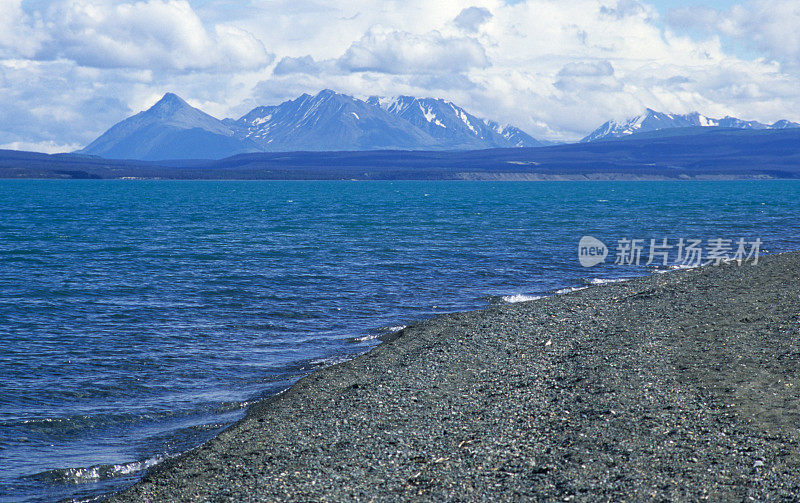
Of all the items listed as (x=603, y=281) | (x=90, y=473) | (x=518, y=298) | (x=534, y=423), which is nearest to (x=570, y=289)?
(x=603, y=281)

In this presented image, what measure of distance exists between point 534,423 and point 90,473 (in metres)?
8.46

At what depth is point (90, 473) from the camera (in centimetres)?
1357

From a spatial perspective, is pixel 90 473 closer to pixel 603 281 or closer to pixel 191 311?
pixel 191 311

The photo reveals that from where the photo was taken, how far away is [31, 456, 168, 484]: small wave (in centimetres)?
1338

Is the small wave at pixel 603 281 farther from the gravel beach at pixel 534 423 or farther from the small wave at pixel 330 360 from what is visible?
the small wave at pixel 330 360

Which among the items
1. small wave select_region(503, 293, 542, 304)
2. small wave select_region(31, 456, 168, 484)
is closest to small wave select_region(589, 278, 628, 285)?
small wave select_region(503, 293, 542, 304)

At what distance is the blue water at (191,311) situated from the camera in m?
15.6

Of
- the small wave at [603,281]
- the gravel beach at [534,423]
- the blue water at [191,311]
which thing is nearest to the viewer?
the gravel beach at [534,423]

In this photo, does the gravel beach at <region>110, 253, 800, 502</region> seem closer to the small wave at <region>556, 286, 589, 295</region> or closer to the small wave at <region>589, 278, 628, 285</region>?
the small wave at <region>556, 286, 589, 295</region>

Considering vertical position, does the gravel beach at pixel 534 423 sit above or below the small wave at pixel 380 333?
above

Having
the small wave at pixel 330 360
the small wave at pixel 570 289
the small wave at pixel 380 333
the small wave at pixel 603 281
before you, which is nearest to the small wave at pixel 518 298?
the small wave at pixel 570 289

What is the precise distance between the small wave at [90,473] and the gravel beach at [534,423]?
0.99 meters

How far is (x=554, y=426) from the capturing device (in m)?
13.4

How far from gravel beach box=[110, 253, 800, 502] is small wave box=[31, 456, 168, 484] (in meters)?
0.99
